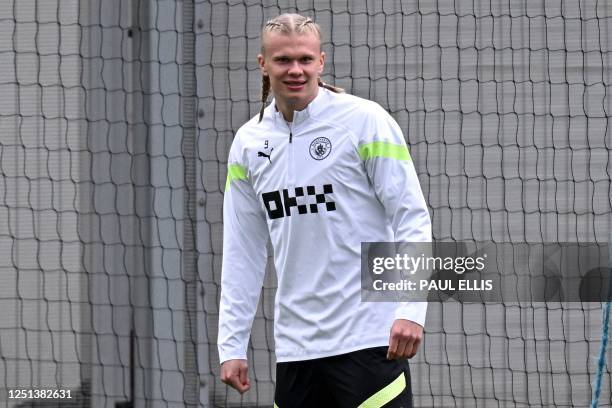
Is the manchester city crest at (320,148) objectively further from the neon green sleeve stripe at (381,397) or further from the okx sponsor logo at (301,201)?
the neon green sleeve stripe at (381,397)

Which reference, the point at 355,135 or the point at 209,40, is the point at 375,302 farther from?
the point at 209,40

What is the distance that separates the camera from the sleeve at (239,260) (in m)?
3.56

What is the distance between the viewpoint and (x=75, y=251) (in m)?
5.59

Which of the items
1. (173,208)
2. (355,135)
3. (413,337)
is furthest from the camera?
(173,208)

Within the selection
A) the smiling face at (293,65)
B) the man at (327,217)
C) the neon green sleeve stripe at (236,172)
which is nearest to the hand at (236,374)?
the man at (327,217)

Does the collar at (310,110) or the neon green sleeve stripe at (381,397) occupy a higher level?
the collar at (310,110)

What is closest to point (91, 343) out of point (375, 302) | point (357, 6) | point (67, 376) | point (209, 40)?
point (67, 376)

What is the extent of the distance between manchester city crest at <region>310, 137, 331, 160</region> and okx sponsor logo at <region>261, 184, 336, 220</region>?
9cm

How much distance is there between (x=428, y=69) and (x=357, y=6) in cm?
42

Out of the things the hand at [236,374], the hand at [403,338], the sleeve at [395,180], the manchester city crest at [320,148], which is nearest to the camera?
the hand at [403,338]

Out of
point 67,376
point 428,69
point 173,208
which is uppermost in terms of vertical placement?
point 428,69

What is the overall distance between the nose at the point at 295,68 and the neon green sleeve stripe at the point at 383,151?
0.88ft

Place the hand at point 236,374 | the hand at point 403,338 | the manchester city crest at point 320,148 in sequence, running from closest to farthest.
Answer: the hand at point 403,338 → the manchester city crest at point 320,148 → the hand at point 236,374

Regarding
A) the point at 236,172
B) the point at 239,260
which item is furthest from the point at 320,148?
the point at 239,260
